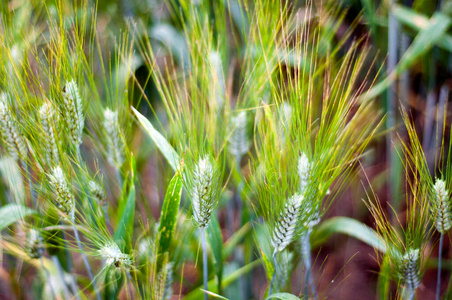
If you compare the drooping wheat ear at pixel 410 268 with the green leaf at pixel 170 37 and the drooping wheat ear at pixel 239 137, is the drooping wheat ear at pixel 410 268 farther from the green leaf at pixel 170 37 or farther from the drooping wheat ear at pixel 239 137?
the green leaf at pixel 170 37

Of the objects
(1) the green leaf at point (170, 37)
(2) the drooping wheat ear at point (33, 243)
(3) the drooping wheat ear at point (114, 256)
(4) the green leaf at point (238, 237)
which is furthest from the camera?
(1) the green leaf at point (170, 37)

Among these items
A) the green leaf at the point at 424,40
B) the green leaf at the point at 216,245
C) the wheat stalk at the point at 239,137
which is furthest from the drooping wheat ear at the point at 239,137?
the green leaf at the point at 424,40

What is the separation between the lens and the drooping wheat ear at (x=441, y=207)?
1.52 ft

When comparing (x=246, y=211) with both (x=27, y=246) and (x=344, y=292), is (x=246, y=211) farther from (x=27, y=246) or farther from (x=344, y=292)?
(x=344, y=292)

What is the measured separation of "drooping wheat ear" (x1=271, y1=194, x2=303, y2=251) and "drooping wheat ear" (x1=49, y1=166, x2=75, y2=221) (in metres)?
0.24

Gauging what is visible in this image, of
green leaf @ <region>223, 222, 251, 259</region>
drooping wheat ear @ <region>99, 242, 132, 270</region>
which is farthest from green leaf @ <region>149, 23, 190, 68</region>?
drooping wheat ear @ <region>99, 242, 132, 270</region>

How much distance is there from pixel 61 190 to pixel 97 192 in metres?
0.07

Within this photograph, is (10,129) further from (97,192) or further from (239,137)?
(239,137)

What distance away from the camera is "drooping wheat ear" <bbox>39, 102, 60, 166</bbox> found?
0.48m

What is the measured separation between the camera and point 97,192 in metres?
0.52

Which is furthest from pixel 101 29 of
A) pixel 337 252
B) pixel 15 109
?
pixel 337 252

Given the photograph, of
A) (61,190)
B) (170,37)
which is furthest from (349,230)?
(170,37)

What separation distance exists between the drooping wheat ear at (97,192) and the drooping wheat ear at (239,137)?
0.66 ft

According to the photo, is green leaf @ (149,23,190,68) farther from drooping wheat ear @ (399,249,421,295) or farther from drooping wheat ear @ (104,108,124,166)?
drooping wheat ear @ (399,249,421,295)
